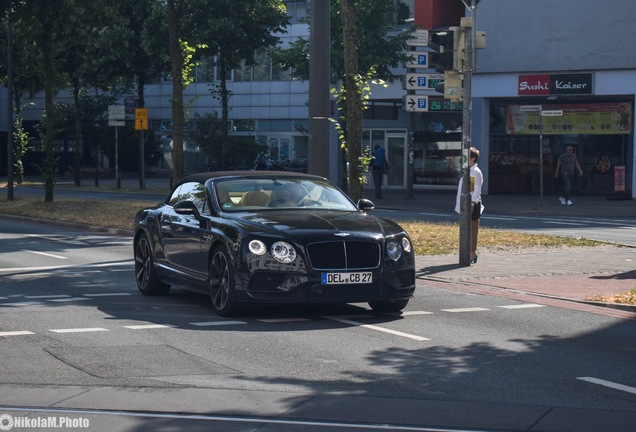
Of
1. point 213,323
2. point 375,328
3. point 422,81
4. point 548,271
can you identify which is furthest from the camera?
point 422,81

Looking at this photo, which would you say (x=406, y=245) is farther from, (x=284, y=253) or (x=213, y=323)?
(x=213, y=323)

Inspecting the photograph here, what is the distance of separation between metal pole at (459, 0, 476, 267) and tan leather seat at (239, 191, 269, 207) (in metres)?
4.88

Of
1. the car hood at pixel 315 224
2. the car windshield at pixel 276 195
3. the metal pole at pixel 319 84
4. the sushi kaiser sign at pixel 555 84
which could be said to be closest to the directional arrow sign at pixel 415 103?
the metal pole at pixel 319 84

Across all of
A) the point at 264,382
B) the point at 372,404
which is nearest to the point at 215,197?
the point at 264,382

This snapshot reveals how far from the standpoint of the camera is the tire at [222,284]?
36.8 feet

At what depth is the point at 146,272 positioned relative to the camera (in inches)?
537

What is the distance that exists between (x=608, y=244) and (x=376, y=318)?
34.0 ft

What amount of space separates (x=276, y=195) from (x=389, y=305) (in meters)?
1.82

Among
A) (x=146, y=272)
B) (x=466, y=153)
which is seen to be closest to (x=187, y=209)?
(x=146, y=272)

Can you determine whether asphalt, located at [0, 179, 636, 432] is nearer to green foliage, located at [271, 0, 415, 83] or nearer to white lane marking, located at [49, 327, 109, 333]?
white lane marking, located at [49, 327, 109, 333]

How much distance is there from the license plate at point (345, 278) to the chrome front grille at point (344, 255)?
0.23 feet

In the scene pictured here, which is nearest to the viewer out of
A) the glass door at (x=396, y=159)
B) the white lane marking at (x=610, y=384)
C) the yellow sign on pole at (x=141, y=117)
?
the white lane marking at (x=610, y=384)

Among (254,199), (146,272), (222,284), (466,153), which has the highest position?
(466,153)

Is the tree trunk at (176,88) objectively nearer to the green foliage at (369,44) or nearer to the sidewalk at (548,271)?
the sidewalk at (548,271)
